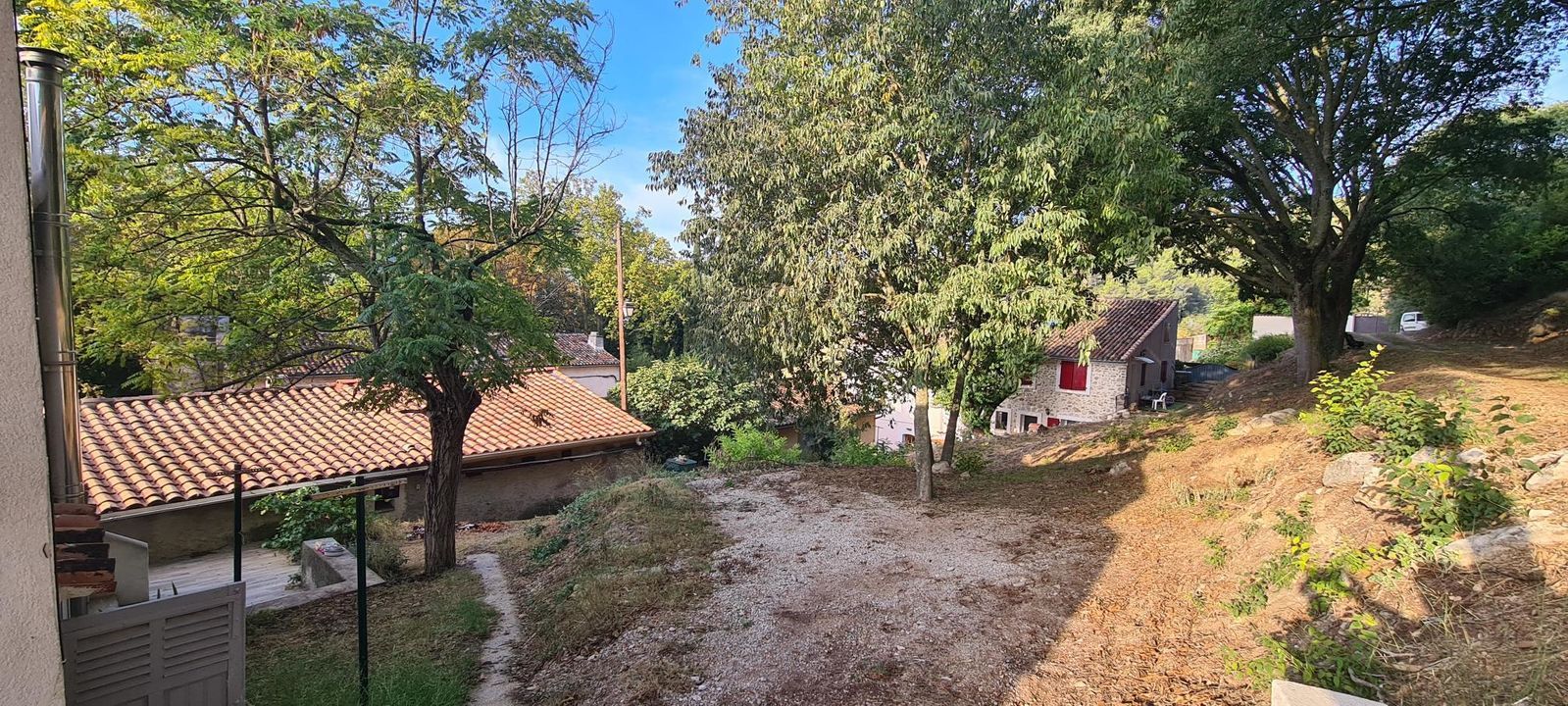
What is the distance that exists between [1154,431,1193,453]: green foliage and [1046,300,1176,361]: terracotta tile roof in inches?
443

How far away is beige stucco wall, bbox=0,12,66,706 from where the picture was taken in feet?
6.20

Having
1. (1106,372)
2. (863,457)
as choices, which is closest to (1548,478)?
(863,457)

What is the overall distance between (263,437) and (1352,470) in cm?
1524

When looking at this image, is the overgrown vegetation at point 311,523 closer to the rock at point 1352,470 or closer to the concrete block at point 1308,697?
the concrete block at point 1308,697

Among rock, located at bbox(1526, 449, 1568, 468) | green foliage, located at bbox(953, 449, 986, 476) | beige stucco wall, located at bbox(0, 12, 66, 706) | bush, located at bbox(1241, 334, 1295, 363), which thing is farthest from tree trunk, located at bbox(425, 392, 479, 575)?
bush, located at bbox(1241, 334, 1295, 363)

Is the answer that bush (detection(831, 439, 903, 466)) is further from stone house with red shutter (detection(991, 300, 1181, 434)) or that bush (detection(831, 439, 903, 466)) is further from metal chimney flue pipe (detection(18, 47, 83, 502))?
metal chimney flue pipe (detection(18, 47, 83, 502))

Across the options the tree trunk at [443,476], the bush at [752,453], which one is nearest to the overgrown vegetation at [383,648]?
the tree trunk at [443,476]

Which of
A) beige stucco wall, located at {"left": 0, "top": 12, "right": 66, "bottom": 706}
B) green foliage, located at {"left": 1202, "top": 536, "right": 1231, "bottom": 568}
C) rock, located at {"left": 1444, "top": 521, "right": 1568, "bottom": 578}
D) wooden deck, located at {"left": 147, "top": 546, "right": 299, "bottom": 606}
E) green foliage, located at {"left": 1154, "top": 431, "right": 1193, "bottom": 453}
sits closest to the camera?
beige stucco wall, located at {"left": 0, "top": 12, "right": 66, "bottom": 706}

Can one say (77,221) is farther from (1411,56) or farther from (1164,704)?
(1411,56)

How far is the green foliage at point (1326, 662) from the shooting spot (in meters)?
3.17

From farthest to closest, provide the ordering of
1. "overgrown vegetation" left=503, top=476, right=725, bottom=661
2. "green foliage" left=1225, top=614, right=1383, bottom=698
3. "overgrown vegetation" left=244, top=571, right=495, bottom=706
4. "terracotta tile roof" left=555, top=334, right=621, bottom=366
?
1. "terracotta tile roof" left=555, top=334, right=621, bottom=366
2. "overgrown vegetation" left=503, top=476, right=725, bottom=661
3. "overgrown vegetation" left=244, top=571, right=495, bottom=706
4. "green foliage" left=1225, top=614, right=1383, bottom=698

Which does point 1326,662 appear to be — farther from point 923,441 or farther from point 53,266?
point 53,266

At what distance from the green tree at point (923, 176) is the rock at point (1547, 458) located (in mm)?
3424

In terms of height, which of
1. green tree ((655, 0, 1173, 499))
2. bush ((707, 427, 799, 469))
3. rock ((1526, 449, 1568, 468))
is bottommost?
bush ((707, 427, 799, 469))
